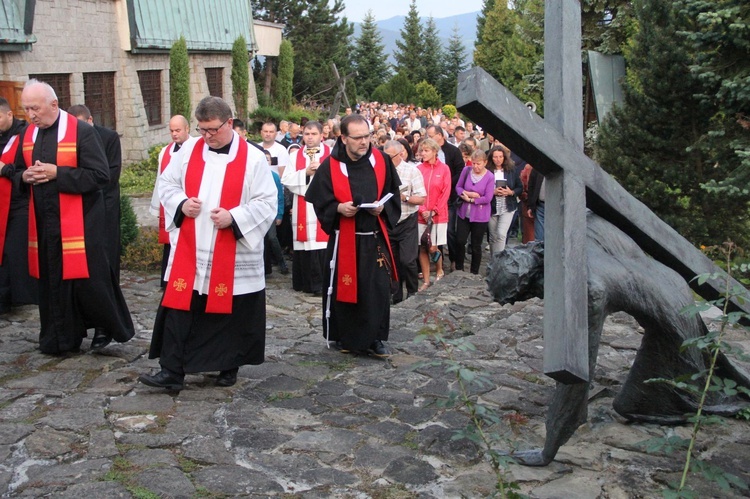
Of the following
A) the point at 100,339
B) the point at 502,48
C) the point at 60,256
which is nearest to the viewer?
the point at 60,256

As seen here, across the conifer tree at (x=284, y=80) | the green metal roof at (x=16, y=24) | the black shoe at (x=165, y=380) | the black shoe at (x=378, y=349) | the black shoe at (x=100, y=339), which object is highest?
the conifer tree at (x=284, y=80)

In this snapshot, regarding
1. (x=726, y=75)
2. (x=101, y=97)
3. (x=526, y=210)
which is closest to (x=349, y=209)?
(x=526, y=210)

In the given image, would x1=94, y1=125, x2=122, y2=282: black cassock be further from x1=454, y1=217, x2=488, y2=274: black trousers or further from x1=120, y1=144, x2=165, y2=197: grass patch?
x1=120, y1=144, x2=165, y2=197: grass patch

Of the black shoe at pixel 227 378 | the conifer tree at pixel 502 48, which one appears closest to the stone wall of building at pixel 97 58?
the black shoe at pixel 227 378

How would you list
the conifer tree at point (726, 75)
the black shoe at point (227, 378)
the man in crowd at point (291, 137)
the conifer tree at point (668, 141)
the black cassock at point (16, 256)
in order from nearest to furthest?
the black shoe at point (227, 378) < the black cassock at point (16, 256) < the conifer tree at point (726, 75) < the conifer tree at point (668, 141) < the man in crowd at point (291, 137)

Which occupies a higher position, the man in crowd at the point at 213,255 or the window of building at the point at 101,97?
the window of building at the point at 101,97

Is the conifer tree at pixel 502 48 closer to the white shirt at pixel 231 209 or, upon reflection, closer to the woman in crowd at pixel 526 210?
the woman in crowd at pixel 526 210

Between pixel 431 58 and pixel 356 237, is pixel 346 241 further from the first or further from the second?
pixel 431 58

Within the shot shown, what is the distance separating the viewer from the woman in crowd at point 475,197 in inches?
422

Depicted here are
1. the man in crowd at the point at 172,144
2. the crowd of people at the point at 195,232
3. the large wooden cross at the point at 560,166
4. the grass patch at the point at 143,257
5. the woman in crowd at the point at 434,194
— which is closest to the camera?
the large wooden cross at the point at 560,166

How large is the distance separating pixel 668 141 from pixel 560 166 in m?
9.60

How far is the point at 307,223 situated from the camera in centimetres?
1000

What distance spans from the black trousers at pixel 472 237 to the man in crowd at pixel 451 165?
8 centimetres

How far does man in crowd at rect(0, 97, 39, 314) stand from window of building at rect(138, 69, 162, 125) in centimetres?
1477
